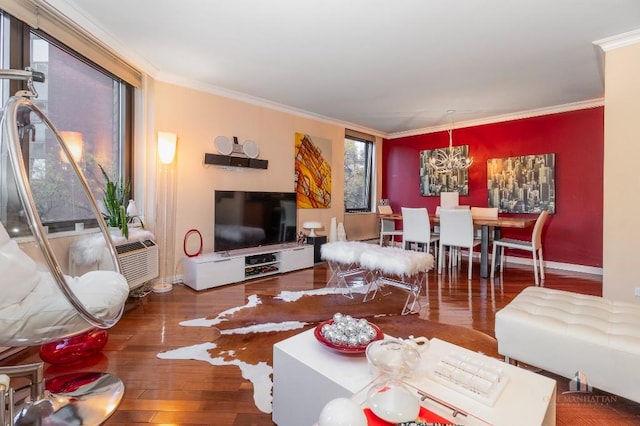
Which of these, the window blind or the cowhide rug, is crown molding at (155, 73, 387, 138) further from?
the cowhide rug

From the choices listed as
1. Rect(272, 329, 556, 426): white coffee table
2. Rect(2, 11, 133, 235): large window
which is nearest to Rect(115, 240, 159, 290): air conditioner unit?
Rect(2, 11, 133, 235): large window

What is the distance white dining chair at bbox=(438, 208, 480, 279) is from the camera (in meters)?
3.96

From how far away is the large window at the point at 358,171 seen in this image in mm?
6009

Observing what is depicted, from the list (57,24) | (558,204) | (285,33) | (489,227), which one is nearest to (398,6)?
(285,33)

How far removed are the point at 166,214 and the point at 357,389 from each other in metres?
3.18

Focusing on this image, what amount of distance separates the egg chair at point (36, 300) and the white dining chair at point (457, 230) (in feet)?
12.3

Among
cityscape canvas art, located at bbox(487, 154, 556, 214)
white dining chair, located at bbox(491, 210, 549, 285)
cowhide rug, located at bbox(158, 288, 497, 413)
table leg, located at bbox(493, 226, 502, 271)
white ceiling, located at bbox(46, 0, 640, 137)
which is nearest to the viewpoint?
cowhide rug, located at bbox(158, 288, 497, 413)

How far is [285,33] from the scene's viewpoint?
2615mm

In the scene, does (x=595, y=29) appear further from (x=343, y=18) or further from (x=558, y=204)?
(x=558, y=204)

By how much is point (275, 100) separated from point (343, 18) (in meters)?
2.18

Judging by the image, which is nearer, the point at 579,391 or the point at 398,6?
the point at 579,391

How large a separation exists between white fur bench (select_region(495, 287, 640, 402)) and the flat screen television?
9.64 feet

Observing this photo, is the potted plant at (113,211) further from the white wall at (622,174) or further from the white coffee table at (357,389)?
the white wall at (622,174)

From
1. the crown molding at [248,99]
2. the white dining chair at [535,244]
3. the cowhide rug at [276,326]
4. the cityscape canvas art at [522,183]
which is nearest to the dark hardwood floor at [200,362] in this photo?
the cowhide rug at [276,326]
